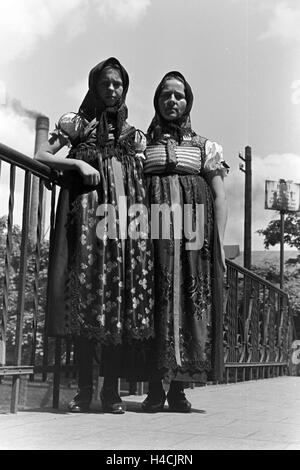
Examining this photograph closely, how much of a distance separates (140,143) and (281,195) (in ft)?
2.24

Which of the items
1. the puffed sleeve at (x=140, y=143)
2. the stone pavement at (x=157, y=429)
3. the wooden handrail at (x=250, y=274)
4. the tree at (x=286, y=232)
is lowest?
the stone pavement at (x=157, y=429)

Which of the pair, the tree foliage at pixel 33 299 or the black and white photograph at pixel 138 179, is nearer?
the black and white photograph at pixel 138 179

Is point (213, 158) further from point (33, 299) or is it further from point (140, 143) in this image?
point (33, 299)

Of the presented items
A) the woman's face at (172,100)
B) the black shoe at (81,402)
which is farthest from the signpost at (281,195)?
the black shoe at (81,402)

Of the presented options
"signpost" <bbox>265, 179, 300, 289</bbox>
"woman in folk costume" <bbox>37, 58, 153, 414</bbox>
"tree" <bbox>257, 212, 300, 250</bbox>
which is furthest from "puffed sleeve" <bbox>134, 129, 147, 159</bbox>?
"tree" <bbox>257, 212, 300, 250</bbox>

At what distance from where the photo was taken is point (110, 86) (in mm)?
2373

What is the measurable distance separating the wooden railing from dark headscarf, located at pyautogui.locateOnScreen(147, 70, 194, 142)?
1.43 feet

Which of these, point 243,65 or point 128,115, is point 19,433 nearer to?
point 128,115

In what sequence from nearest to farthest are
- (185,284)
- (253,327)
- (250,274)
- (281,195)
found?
1. (185,284)
2. (281,195)
3. (250,274)
4. (253,327)

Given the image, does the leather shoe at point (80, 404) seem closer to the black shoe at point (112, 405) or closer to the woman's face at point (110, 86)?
the black shoe at point (112, 405)

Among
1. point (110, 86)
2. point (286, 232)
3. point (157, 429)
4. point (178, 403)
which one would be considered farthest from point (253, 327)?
point (157, 429)

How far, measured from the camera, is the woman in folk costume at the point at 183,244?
2373 millimetres
